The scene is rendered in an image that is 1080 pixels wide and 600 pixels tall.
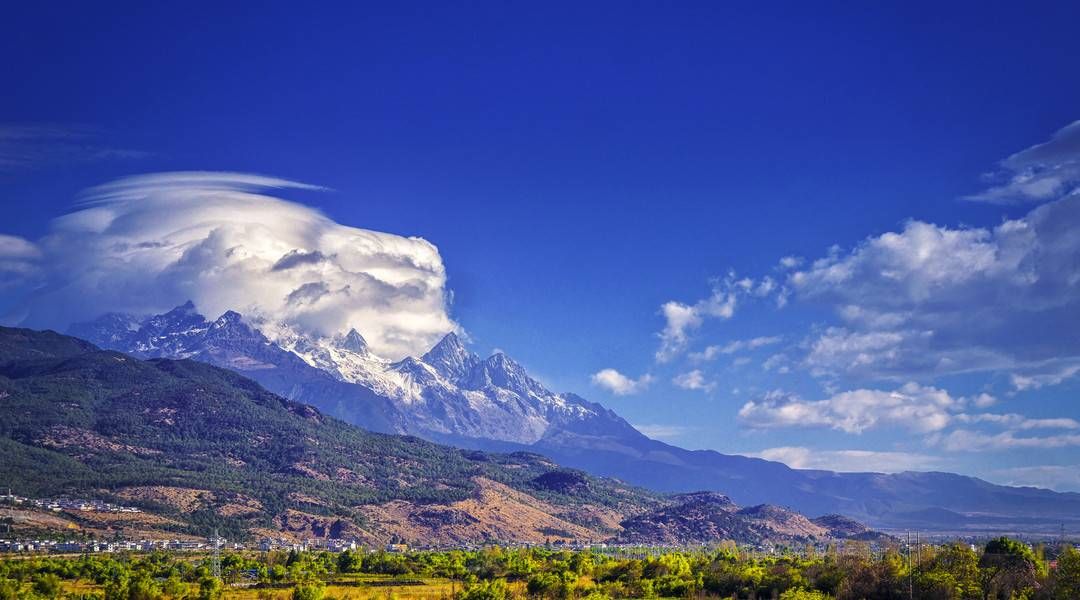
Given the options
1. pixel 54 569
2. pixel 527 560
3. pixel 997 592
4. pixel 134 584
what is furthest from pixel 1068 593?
pixel 54 569

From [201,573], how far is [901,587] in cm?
9994

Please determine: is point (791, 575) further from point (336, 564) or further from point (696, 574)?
point (336, 564)

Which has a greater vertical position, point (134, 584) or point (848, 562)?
point (848, 562)

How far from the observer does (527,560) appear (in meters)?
187

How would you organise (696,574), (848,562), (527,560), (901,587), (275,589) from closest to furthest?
(901,587)
(848,562)
(275,589)
(696,574)
(527,560)

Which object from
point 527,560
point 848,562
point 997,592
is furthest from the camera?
point 527,560

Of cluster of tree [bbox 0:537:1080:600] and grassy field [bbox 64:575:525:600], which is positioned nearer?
→ cluster of tree [bbox 0:537:1080:600]

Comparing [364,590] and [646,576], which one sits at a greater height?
[646,576]

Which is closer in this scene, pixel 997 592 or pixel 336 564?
pixel 997 592

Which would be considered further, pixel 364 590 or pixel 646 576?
pixel 646 576

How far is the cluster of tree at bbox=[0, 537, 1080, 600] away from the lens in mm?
107250

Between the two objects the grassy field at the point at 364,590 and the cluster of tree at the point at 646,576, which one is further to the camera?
the grassy field at the point at 364,590

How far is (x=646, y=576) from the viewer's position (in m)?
154

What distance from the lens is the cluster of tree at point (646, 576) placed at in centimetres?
10725
